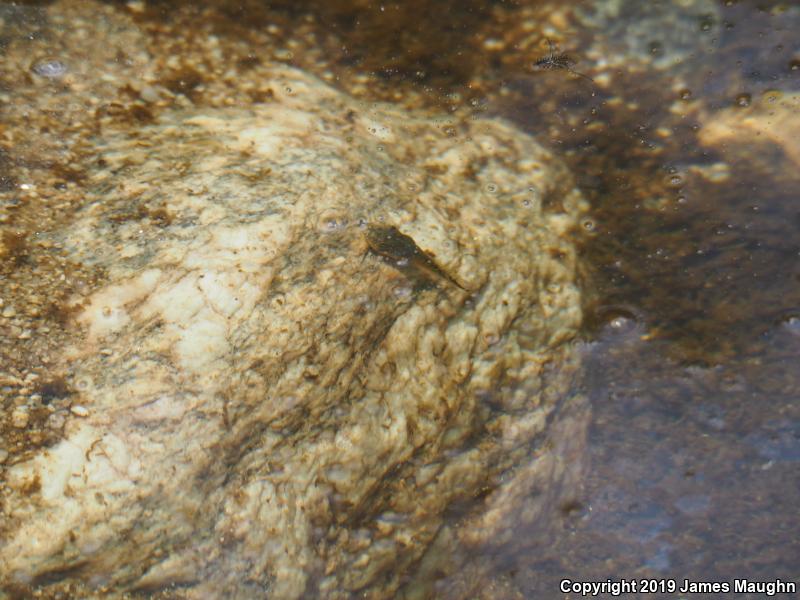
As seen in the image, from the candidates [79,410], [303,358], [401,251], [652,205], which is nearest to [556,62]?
[652,205]

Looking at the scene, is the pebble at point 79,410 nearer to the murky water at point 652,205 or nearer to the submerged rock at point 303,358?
the submerged rock at point 303,358

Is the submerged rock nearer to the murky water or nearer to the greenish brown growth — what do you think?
the greenish brown growth

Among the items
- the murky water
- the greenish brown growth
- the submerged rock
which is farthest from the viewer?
the murky water

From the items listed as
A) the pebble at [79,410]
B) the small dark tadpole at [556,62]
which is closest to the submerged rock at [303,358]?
the pebble at [79,410]

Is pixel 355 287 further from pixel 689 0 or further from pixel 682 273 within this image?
pixel 689 0

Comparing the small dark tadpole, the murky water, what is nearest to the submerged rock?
the murky water

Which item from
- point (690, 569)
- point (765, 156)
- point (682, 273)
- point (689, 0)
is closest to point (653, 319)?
point (682, 273)
